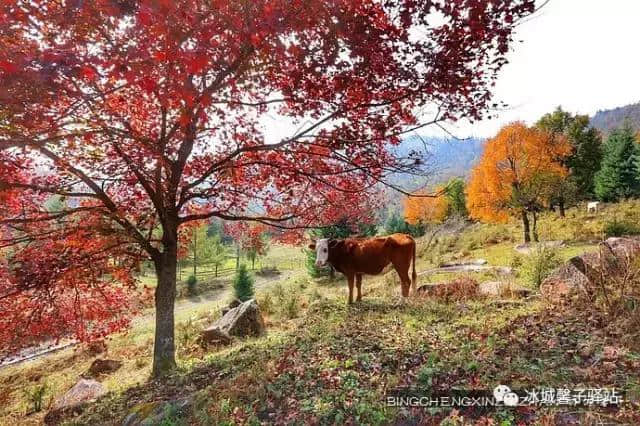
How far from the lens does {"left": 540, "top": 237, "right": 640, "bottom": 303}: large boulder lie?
5.49 m

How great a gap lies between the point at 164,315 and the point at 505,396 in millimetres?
6069

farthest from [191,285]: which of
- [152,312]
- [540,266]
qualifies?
[540,266]

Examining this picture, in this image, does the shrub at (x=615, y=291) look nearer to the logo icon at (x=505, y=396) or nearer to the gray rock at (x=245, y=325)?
the logo icon at (x=505, y=396)

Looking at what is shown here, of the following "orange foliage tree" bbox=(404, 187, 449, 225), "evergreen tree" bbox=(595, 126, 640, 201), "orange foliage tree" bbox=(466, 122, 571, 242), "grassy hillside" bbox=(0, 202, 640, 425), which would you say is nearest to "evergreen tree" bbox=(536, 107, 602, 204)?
"evergreen tree" bbox=(595, 126, 640, 201)

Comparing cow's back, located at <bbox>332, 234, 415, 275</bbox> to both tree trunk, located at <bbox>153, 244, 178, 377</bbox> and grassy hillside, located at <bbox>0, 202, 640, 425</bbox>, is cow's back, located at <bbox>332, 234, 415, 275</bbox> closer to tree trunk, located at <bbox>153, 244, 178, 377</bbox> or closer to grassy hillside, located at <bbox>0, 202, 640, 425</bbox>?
grassy hillside, located at <bbox>0, 202, 640, 425</bbox>

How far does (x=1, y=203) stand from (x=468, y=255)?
2309cm

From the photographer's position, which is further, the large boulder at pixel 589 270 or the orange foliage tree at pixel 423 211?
the orange foliage tree at pixel 423 211

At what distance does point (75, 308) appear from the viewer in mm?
7414

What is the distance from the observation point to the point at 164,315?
24.1 ft

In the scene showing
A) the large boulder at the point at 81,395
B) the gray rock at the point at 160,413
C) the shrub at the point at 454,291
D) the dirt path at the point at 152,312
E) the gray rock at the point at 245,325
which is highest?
the shrub at the point at 454,291

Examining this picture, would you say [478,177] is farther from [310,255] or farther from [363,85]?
[363,85]

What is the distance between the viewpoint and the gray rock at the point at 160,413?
444 centimetres

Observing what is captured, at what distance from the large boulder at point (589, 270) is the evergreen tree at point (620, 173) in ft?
131

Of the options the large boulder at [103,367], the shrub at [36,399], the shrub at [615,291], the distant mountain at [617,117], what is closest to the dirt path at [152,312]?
the large boulder at [103,367]
